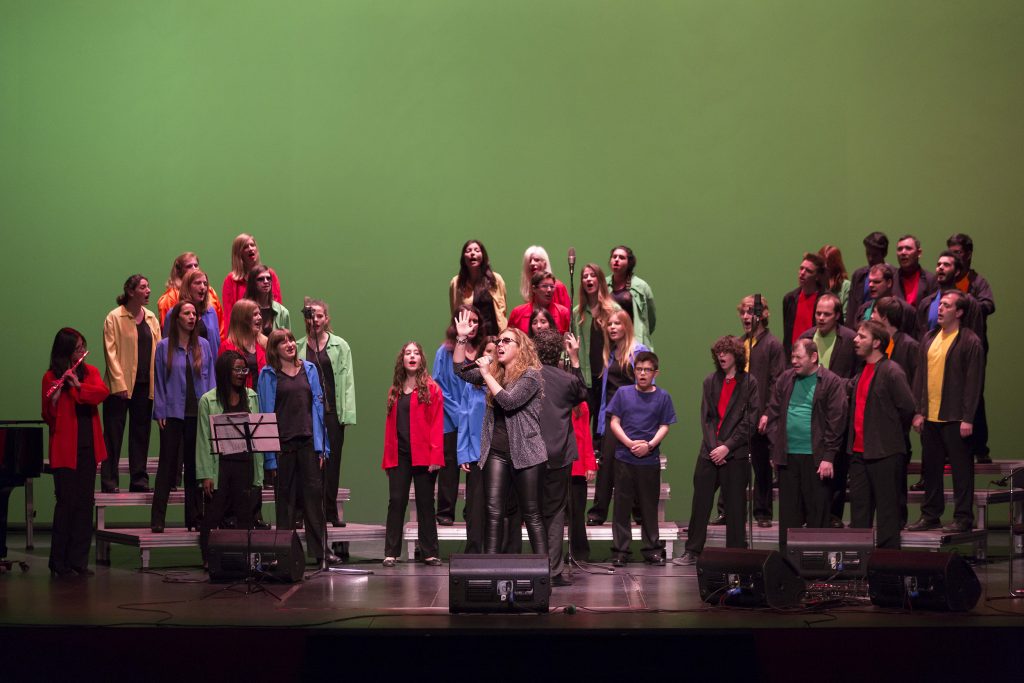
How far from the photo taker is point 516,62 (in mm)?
10867

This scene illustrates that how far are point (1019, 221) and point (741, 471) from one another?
4.18 meters

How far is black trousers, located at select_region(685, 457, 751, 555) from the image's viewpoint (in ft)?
26.1

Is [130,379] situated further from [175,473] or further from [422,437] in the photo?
[422,437]

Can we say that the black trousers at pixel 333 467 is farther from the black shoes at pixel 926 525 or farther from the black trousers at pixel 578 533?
the black shoes at pixel 926 525

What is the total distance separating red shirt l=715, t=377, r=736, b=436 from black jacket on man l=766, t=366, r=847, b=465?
34 centimetres

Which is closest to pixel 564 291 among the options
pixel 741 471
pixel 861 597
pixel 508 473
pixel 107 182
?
pixel 741 471

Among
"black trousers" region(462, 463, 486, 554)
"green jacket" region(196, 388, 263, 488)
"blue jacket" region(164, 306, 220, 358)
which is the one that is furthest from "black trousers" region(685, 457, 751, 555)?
"blue jacket" region(164, 306, 220, 358)

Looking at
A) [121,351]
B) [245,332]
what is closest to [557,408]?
[245,332]

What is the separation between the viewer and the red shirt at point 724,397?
321 inches

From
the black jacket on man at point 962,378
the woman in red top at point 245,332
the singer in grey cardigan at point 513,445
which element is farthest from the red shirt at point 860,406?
the woman in red top at point 245,332

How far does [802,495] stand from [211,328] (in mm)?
4264

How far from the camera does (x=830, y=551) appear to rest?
6793mm

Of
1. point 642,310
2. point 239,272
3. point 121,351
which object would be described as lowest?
point 121,351

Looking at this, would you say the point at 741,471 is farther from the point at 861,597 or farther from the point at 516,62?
the point at 516,62
